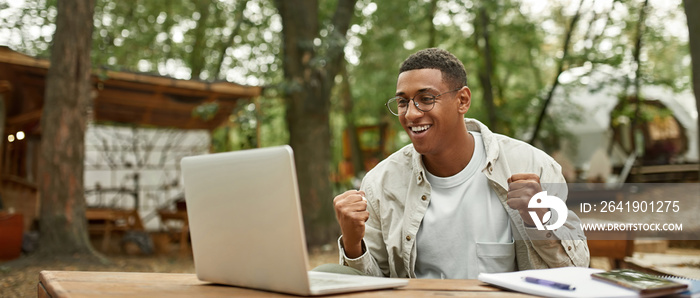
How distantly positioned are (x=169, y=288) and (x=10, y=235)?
23.8ft

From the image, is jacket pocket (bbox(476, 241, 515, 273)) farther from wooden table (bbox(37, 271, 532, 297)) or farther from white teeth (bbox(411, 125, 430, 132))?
wooden table (bbox(37, 271, 532, 297))

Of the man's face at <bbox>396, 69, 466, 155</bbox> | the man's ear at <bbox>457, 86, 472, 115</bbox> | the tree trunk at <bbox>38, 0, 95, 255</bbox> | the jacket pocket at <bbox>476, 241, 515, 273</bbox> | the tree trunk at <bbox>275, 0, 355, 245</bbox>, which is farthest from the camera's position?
the tree trunk at <bbox>275, 0, 355, 245</bbox>

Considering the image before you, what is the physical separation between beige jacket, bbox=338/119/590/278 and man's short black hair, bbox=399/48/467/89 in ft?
0.95

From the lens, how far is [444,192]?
8.84 ft

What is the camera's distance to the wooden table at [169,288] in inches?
62.8

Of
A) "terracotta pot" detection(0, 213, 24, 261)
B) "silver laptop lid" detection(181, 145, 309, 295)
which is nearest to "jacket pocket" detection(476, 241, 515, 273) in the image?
"silver laptop lid" detection(181, 145, 309, 295)

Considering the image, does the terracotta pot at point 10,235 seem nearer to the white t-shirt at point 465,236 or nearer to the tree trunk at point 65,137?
the tree trunk at point 65,137

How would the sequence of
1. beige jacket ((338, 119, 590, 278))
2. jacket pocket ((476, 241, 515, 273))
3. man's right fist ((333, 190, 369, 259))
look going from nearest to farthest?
man's right fist ((333, 190, 369, 259))
beige jacket ((338, 119, 590, 278))
jacket pocket ((476, 241, 515, 273))

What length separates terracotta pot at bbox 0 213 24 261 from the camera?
7797 mm

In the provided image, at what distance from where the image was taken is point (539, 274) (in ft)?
5.56

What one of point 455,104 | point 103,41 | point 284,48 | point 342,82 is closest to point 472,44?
point 342,82

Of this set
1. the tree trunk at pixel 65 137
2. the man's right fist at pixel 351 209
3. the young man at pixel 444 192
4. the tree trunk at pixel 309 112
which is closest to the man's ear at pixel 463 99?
the young man at pixel 444 192

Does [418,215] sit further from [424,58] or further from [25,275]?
[25,275]

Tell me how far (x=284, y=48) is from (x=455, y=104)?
25.7 feet
